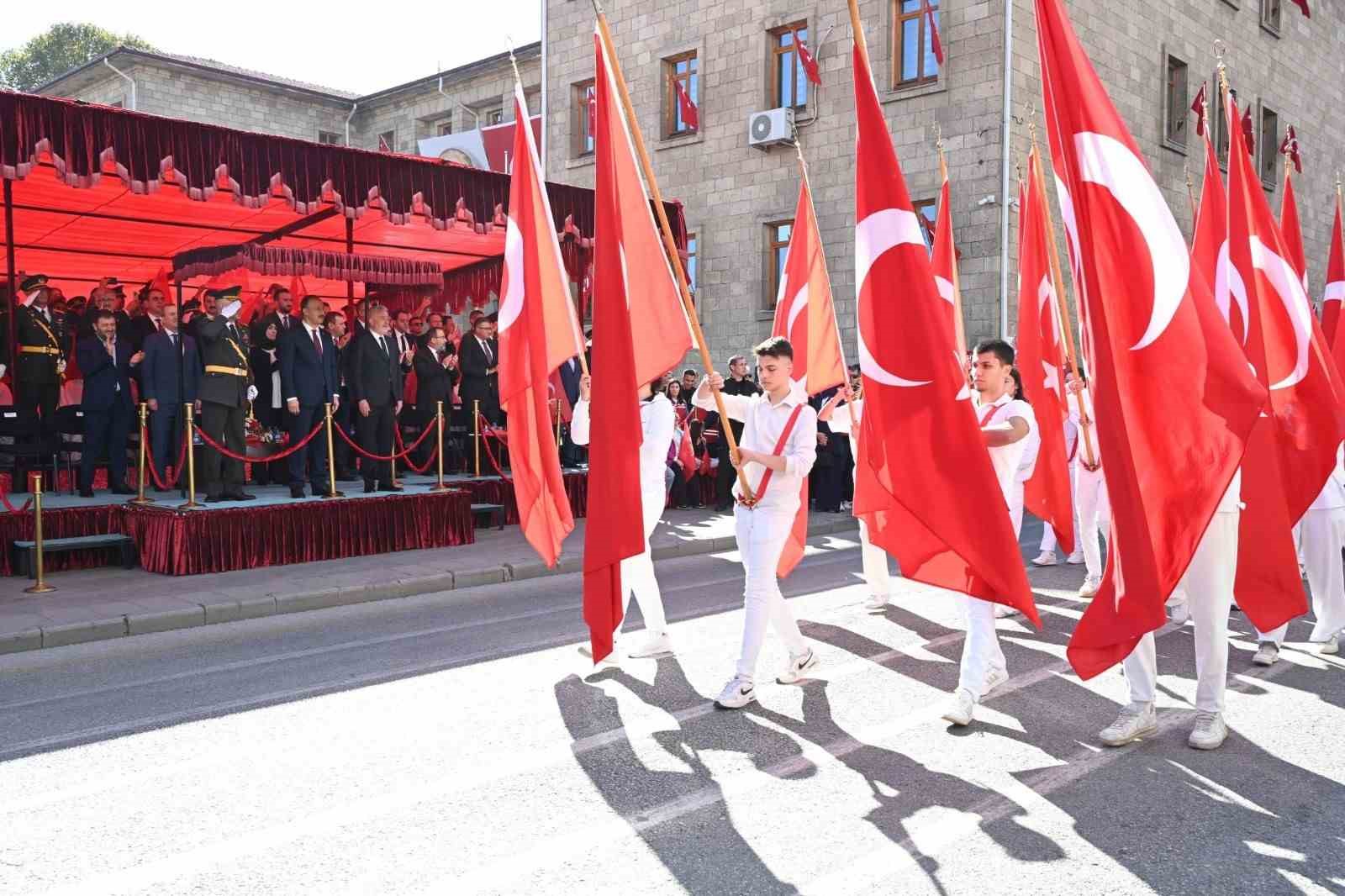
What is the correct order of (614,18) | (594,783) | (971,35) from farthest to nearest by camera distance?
(614,18) < (971,35) < (594,783)

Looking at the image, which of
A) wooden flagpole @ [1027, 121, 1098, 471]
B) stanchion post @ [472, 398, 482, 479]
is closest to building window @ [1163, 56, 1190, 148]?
stanchion post @ [472, 398, 482, 479]

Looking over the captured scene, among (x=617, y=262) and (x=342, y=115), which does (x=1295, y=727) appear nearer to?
(x=617, y=262)

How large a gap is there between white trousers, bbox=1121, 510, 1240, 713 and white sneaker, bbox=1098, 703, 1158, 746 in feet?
0.18

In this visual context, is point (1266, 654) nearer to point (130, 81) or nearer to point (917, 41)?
point (917, 41)

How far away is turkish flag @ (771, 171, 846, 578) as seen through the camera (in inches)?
337

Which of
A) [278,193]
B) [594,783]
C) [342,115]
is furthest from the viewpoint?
[342,115]

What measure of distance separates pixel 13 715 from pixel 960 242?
1837 centimetres

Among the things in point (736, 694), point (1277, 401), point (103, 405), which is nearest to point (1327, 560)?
point (1277, 401)

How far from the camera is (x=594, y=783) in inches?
183

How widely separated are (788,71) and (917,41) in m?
3.13

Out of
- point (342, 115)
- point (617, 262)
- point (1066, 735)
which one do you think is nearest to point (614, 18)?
point (342, 115)

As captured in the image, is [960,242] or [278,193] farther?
[960,242]

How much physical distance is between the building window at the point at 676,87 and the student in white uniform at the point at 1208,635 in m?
21.8

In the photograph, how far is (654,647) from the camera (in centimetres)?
714
